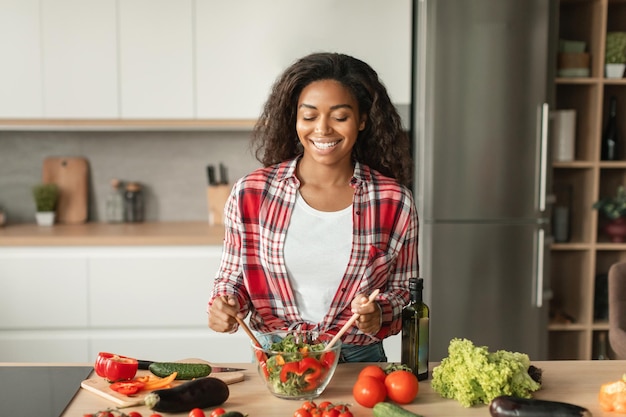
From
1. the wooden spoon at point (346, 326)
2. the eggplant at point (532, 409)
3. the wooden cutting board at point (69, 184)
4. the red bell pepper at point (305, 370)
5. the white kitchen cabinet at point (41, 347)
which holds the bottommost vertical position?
the white kitchen cabinet at point (41, 347)

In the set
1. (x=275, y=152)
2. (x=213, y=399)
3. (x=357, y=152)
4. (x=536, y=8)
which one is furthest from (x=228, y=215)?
(x=536, y=8)

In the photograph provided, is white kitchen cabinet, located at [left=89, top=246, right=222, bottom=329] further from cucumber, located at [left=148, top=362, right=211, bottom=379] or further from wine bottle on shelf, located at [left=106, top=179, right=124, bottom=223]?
cucumber, located at [left=148, top=362, right=211, bottom=379]

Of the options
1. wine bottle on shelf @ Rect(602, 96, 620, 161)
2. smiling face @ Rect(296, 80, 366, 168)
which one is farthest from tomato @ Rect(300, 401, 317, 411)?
wine bottle on shelf @ Rect(602, 96, 620, 161)

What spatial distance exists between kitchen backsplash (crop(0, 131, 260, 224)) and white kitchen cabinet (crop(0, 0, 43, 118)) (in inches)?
16.8

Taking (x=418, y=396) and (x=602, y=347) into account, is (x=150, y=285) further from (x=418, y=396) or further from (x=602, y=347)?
(x=602, y=347)

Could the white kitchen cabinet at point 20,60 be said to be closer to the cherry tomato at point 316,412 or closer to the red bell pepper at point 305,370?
the red bell pepper at point 305,370

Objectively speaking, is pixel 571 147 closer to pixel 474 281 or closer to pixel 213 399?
pixel 474 281

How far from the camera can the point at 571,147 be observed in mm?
3486

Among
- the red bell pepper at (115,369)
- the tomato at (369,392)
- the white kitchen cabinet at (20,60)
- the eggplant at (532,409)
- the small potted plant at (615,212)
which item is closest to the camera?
the eggplant at (532,409)

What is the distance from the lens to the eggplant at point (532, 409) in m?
1.25

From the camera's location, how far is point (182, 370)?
59.4 inches

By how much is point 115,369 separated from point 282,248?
50cm

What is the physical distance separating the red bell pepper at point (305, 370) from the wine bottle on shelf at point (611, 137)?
2667 mm

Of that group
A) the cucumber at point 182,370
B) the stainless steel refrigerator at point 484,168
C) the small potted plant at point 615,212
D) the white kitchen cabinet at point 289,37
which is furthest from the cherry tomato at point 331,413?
the small potted plant at point 615,212
